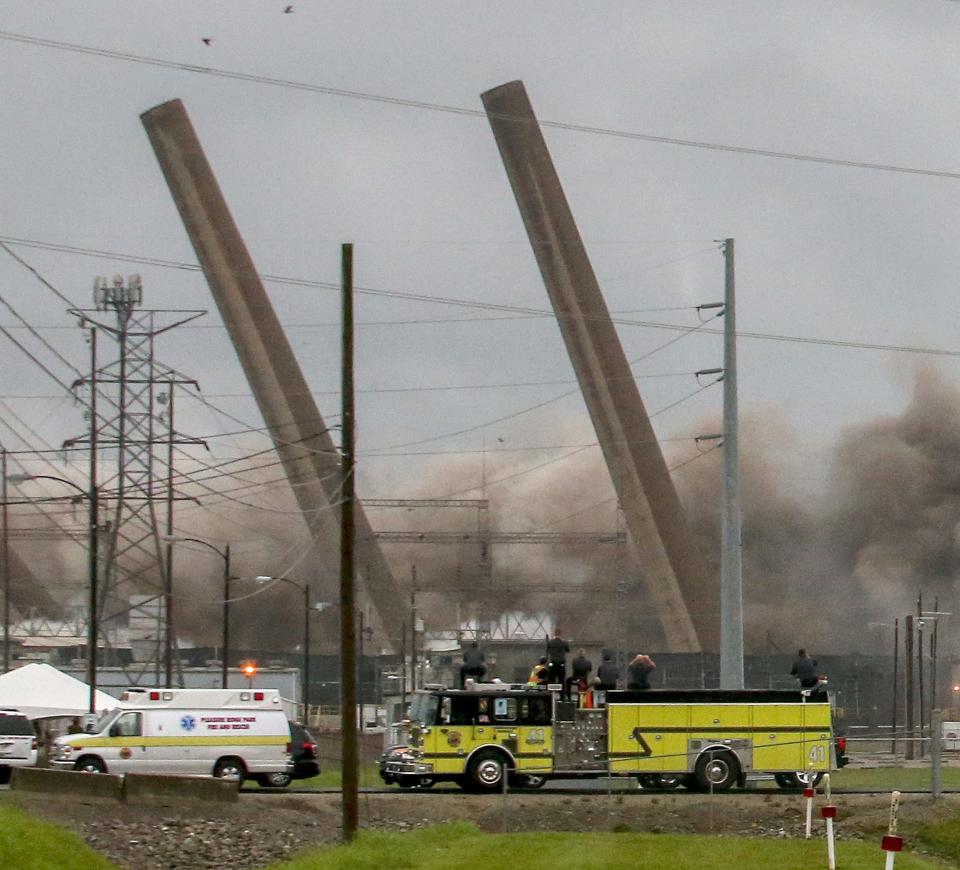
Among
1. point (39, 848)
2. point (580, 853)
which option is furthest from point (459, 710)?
point (39, 848)

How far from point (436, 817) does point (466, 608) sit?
5728 centimetres

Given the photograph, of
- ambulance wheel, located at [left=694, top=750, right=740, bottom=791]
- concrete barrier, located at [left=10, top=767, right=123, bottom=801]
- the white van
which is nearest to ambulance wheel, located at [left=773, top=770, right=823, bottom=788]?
ambulance wheel, located at [left=694, top=750, right=740, bottom=791]

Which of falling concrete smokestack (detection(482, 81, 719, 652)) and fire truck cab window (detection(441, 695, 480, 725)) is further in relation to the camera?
falling concrete smokestack (detection(482, 81, 719, 652))

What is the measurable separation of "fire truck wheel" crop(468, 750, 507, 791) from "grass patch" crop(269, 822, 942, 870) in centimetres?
550

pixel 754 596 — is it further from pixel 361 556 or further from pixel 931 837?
pixel 931 837

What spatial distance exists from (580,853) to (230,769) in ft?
46.4

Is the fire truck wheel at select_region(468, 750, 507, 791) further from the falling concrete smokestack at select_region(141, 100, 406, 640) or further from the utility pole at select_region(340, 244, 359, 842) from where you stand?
the falling concrete smokestack at select_region(141, 100, 406, 640)

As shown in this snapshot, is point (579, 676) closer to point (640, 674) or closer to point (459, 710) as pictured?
point (640, 674)

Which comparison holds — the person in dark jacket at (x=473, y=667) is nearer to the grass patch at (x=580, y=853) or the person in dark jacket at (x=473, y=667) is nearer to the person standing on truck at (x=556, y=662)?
the person standing on truck at (x=556, y=662)

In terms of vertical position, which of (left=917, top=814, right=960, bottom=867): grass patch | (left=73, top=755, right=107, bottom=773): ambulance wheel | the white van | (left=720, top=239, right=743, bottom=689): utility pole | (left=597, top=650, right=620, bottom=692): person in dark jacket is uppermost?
(left=720, top=239, right=743, bottom=689): utility pole

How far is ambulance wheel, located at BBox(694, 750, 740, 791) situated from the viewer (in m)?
32.6

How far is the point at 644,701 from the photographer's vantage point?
3247 centimetres

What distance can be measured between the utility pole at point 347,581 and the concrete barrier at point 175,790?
5.13 m

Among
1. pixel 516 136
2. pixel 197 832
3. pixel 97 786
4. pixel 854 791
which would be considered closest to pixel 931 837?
pixel 854 791
